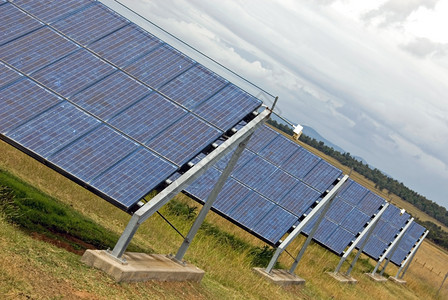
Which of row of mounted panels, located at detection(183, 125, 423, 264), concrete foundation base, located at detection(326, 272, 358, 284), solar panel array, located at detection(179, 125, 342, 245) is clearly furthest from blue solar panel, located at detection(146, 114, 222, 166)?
concrete foundation base, located at detection(326, 272, 358, 284)

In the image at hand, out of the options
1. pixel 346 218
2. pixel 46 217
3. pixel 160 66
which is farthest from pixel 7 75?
pixel 346 218

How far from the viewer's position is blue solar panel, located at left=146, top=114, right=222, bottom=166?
13180 millimetres

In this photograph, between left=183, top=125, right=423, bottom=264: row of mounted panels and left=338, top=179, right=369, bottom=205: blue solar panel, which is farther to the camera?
left=338, top=179, right=369, bottom=205: blue solar panel

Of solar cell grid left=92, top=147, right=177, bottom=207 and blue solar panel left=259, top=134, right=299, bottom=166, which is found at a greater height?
solar cell grid left=92, top=147, right=177, bottom=207

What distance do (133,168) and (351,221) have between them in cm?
1962

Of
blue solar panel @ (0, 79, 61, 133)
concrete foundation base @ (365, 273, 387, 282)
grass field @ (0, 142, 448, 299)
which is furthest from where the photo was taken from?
concrete foundation base @ (365, 273, 387, 282)

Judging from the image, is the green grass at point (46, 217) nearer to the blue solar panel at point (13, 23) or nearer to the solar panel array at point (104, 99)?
the solar panel array at point (104, 99)

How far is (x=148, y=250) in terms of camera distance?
1734 cm

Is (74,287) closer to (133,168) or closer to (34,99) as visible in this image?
(133,168)

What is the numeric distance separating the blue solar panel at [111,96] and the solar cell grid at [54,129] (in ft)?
0.91

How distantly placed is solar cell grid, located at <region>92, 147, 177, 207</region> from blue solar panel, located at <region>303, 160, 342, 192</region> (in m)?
10.4

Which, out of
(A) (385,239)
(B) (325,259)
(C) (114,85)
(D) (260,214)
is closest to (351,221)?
(B) (325,259)

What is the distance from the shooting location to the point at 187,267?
48.5ft

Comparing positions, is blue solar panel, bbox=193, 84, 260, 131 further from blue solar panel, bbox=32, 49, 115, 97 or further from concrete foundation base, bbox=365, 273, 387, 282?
concrete foundation base, bbox=365, 273, 387, 282
